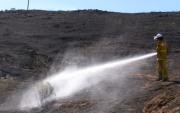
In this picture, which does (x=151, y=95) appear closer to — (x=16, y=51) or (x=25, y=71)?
(x=25, y=71)

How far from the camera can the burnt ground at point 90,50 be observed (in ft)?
43.6

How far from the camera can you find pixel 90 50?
25.5 m

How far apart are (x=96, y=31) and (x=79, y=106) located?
17.5 meters

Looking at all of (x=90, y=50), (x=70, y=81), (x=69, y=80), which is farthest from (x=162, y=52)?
(x=90, y=50)

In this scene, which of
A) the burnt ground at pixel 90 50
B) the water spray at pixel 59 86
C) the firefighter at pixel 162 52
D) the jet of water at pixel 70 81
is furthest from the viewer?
the jet of water at pixel 70 81

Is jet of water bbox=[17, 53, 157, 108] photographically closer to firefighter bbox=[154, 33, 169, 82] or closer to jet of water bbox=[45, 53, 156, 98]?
jet of water bbox=[45, 53, 156, 98]

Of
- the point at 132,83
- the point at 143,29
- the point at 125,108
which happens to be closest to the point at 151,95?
the point at 125,108

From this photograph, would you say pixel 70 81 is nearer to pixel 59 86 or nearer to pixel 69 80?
pixel 69 80

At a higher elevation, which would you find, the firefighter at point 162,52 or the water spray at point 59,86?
the firefighter at point 162,52

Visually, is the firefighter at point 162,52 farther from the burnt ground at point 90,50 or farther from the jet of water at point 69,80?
the jet of water at point 69,80

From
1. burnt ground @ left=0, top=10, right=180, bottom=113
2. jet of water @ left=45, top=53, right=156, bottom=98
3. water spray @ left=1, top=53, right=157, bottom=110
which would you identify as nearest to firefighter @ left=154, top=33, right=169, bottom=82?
burnt ground @ left=0, top=10, right=180, bottom=113

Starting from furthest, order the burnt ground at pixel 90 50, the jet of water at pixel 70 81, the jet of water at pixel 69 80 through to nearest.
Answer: the jet of water at pixel 69 80
the jet of water at pixel 70 81
the burnt ground at pixel 90 50

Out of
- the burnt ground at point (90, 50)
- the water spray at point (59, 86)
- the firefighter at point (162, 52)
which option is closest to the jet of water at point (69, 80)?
the water spray at point (59, 86)

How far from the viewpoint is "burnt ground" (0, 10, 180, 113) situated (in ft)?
43.6
